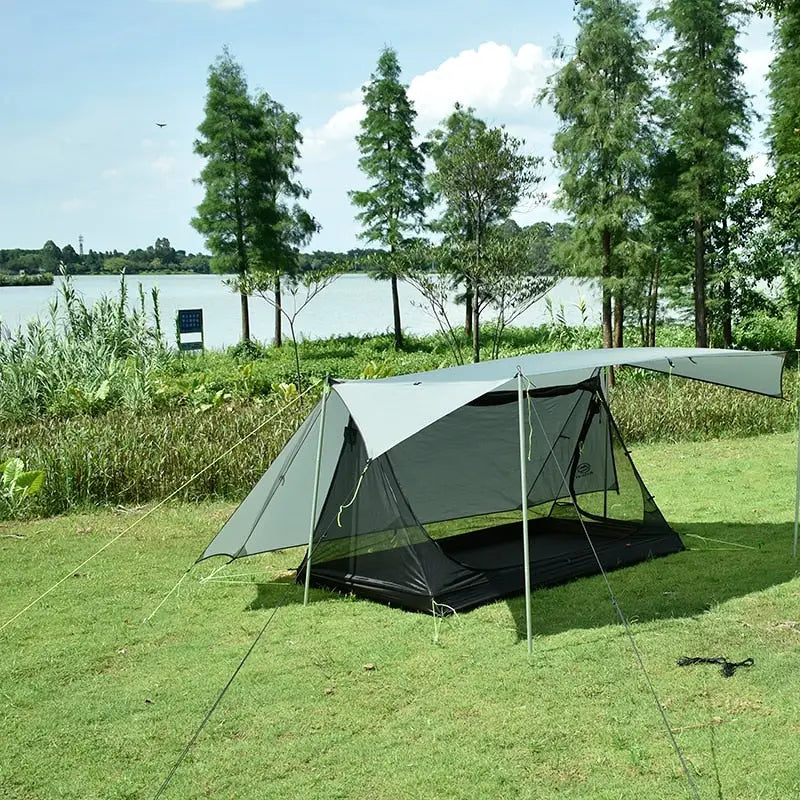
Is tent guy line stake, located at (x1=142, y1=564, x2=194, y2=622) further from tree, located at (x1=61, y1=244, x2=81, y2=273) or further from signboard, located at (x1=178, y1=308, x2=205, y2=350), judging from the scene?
signboard, located at (x1=178, y1=308, x2=205, y2=350)

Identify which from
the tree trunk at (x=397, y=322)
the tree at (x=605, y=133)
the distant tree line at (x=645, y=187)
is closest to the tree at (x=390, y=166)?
the tree trunk at (x=397, y=322)

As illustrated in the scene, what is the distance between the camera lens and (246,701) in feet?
14.4

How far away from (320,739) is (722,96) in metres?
17.3

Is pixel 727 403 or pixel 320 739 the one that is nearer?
pixel 320 739

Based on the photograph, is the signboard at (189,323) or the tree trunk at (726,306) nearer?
the signboard at (189,323)

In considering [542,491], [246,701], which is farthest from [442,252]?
[246,701]

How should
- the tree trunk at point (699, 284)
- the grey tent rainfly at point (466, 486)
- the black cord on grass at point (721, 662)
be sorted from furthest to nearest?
1. the tree trunk at point (699, 284)
2. the grey tent rainfly at point (466, 486)
3. the black cord on grass at point (721, 662)

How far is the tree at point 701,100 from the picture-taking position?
17875 millimetres

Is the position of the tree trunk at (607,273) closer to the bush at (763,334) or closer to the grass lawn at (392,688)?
the bush at (763,334)

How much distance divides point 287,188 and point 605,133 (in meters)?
11.6

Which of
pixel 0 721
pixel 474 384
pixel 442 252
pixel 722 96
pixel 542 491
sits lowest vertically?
pixel 0 721

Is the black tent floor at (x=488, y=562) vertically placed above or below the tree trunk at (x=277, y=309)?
below

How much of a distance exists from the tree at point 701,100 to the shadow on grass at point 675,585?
12140mm

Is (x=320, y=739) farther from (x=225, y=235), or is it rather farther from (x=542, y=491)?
(x=225, y=235)
